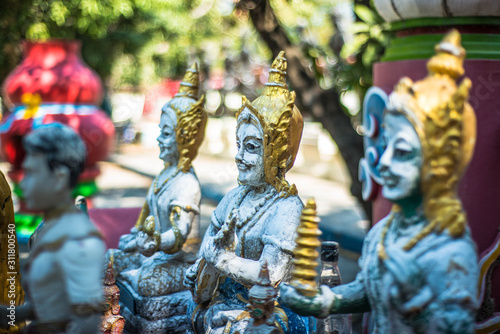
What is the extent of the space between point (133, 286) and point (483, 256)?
222cm

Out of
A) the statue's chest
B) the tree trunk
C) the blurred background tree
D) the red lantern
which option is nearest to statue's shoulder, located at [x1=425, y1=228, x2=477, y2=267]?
the statue's chest

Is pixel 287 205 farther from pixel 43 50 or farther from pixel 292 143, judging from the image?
pixel 43 50

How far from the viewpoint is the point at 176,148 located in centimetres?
388

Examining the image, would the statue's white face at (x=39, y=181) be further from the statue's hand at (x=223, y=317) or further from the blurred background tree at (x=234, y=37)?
the blurred background tree at (x=234, y=37)

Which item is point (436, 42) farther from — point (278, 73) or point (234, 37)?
point (234, 37)

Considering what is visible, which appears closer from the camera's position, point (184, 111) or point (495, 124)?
point (495, 124)

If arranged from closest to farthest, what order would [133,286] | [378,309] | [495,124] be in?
1. [378,309]
2. [495,124]
3. [133,286]

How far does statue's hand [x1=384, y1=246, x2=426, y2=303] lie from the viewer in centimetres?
202

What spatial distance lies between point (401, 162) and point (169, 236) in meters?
1.87

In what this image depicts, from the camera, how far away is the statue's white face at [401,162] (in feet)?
6.67

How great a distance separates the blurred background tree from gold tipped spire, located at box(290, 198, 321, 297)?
304 cm

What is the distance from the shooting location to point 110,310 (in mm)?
3145

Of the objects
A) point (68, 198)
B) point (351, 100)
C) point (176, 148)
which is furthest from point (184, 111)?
point (351, 100)

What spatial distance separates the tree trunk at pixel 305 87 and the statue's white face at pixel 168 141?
7.35 feet
